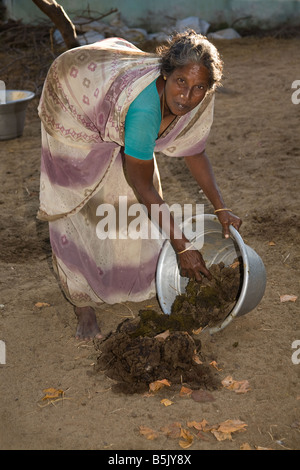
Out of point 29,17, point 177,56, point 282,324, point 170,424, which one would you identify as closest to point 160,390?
point 170,424

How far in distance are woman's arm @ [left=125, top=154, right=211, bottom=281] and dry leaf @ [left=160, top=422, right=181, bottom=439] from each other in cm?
69

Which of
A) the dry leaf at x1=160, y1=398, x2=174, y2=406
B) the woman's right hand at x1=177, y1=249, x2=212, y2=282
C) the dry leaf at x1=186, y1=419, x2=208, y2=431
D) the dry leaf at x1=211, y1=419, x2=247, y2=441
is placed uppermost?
the woman's right hand at x1=177, y1=249, x2=212, y2=282

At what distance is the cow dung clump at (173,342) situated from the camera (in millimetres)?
3064

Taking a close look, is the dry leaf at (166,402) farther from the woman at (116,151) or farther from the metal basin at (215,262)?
the woman at (116,151)

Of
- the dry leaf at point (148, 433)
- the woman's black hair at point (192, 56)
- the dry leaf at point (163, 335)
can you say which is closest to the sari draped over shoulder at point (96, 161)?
the woman's black hair at point (192, 56)

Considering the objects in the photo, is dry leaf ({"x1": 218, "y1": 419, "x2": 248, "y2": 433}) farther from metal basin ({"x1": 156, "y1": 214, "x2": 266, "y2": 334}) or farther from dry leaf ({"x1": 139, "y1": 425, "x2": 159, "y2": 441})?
metal basin ({"x1": 156, "y1": 214, "x2": 266, "y2": 334})

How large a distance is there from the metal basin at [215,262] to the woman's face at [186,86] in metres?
0.76

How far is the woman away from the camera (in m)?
2.76

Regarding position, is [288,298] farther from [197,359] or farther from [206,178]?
[206,178]

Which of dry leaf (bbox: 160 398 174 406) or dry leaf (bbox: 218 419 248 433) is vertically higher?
dry leaf (bbox: 218 419 248 433)

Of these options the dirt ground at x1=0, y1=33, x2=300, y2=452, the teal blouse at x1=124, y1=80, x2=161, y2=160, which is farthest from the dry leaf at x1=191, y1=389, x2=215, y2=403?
the teal blouse at x1=124, y1=80, x2=161, y2=160

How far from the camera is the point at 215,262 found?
3.72m

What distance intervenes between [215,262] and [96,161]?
3.22 ft

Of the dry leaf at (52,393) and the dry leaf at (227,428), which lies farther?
the dry leaf at (52,393)
